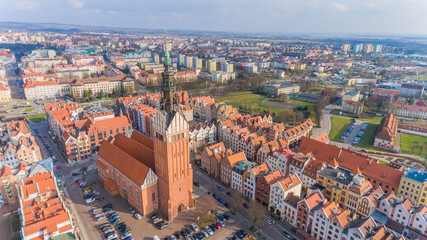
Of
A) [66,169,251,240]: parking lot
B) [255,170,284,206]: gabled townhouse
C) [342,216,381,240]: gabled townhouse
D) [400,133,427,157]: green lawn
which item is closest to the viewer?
[342,216,381,240]: gabled townhouse

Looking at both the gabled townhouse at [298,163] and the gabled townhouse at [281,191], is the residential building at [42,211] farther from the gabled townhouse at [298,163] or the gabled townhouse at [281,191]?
the gabled townhouse at [298,163]

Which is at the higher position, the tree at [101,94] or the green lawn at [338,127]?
the tree at [101,94]

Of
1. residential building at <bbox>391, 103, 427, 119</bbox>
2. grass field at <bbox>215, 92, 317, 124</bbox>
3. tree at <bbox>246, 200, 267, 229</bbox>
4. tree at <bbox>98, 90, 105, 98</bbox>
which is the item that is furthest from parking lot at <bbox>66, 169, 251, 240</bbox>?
residential building at <bbox>391, 103, 427, 119</bbox>

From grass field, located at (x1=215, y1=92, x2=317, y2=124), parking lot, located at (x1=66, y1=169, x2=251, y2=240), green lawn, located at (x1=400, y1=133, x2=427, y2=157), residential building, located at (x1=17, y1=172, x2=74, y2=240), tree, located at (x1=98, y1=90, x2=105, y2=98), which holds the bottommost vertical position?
parking lot, located at (x1=66, y1=169, x2=251, y2=240)

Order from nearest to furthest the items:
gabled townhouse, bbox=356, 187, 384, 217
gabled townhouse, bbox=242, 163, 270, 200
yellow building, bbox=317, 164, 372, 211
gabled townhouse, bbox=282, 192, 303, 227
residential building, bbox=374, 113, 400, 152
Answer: gabled townhouse, bbox=356, 187, 384, 217 < gabled townhouse, bbox=282, 192, 303, 227 < yellow building, bbox=317, 164, 372, 211 < gabled townhouse, bbox=242, 163, 270, 200 < residential building, bbox=374, 113, 400, 152

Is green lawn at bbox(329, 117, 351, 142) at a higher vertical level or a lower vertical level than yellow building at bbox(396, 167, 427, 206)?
lower

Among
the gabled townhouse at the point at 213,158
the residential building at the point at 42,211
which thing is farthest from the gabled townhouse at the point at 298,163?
the residential building at the point at 42,211

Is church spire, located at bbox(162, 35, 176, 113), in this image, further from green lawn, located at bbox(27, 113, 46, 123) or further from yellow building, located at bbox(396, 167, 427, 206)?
green lawn, located at bbox(27, 113, 46, 123)
